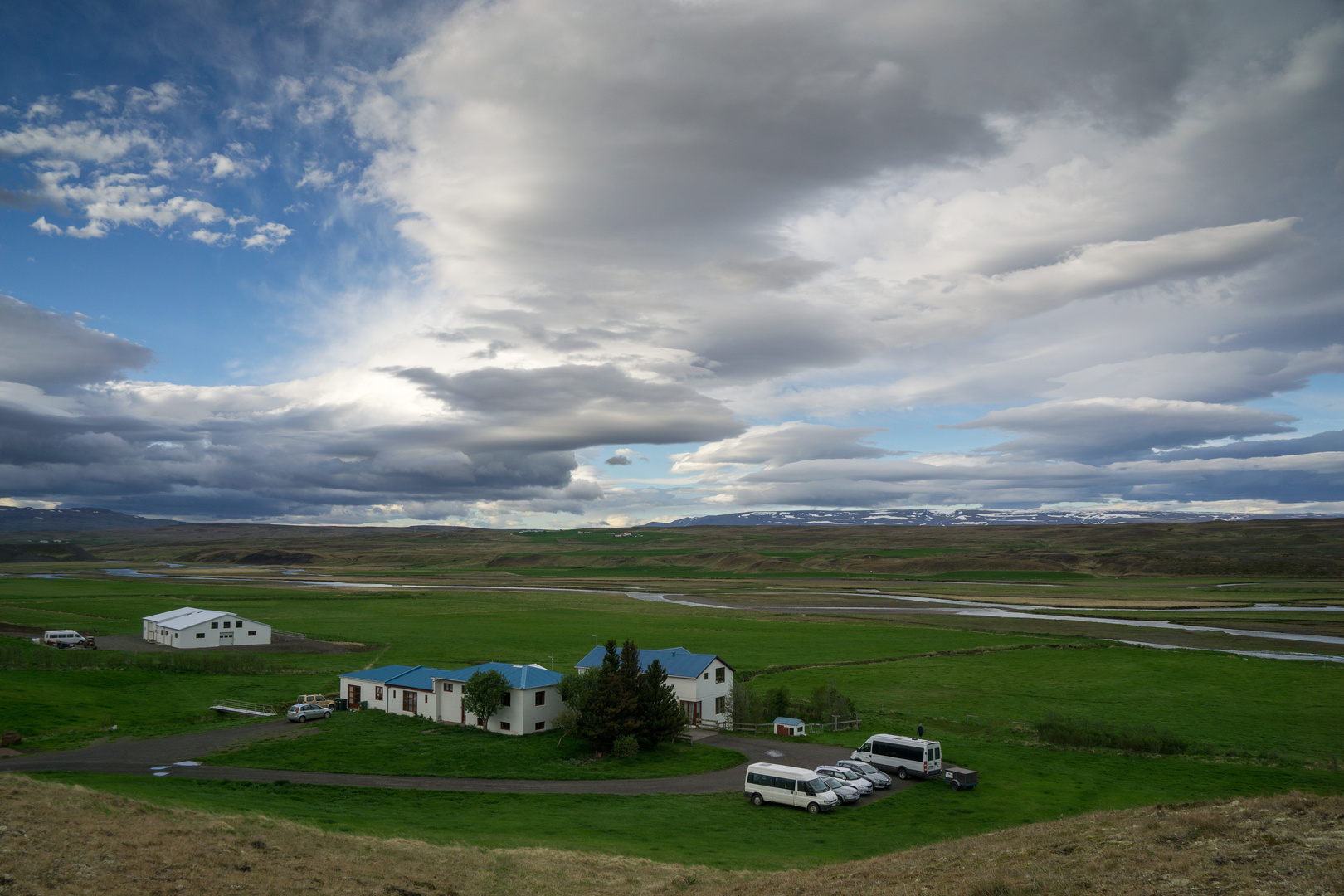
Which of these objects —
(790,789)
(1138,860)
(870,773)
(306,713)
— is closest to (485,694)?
(306,713)

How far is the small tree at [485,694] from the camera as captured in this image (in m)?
49.6

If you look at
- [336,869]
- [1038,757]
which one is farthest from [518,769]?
[1038,757]

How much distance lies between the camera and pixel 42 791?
960 inches

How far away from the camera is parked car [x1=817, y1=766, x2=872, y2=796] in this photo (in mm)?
36625

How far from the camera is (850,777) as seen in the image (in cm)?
3747

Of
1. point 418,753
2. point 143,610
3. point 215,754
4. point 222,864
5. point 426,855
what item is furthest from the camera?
point 143,610

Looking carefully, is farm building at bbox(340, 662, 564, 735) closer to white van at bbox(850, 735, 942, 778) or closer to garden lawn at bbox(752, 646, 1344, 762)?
white van at bbox(850, 735, 942, 778)

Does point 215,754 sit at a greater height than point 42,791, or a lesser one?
lesser

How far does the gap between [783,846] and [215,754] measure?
105 feet

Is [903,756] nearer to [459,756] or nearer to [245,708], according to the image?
[459,756]

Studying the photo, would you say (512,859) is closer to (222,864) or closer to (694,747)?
(222,864)

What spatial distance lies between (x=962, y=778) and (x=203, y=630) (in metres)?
83.7

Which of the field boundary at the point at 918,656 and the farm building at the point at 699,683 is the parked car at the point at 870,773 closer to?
the farm building at the point at 699,683

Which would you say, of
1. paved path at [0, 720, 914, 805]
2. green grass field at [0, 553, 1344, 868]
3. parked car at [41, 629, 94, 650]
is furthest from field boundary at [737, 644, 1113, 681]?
parked car at [41, 629, 94, 650]
